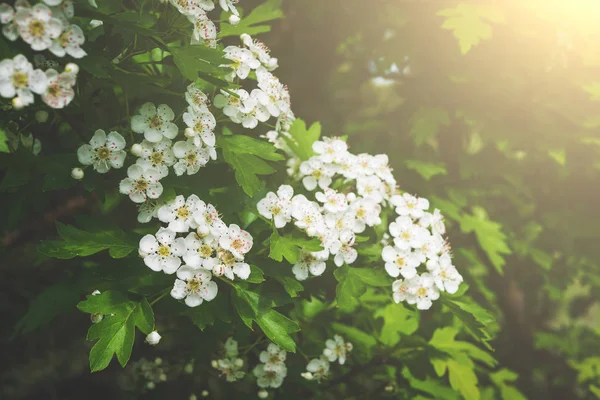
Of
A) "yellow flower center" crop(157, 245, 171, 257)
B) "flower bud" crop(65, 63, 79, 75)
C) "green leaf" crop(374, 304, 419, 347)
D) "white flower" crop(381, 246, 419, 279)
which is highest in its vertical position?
"flower bud" crop(65, 63, 79, 75)

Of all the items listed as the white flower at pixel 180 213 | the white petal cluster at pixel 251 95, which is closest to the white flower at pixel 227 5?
the white petal cluster at pixel 251 95

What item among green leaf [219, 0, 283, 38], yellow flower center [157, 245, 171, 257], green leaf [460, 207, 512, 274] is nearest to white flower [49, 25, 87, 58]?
yellow flower center [157, 245, 171, 257]

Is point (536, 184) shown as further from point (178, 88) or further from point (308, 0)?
point (178, 88)

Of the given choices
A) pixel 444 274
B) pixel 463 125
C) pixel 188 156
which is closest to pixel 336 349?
pixel 444 274

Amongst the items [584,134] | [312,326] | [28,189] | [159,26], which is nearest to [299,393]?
[312,326]

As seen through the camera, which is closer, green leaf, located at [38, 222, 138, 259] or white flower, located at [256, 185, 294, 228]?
green leaf, located at [38, 222, 138, 259]

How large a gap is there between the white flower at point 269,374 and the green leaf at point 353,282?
0.45 metres

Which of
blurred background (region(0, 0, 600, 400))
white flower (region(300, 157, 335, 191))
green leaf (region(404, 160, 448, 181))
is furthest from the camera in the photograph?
blurred background (region(0, 0, 600, 400))

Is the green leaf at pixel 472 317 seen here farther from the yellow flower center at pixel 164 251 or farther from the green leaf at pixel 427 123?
the green leaf at pixel 427 123

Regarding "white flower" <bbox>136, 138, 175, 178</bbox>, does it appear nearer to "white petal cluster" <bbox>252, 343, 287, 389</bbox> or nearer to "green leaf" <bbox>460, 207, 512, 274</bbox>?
"white petal cluster" <bbox>252, 343, 287, 389</bbox>

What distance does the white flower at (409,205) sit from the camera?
2055 mm

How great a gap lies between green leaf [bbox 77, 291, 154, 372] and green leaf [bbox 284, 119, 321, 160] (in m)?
0.93

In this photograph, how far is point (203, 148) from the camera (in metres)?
1.60

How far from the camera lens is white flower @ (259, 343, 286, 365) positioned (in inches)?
80.1
